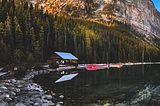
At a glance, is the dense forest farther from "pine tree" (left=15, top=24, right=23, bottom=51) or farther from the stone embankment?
the stone embankment

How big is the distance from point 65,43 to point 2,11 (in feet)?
112

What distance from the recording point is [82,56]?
79688 mm

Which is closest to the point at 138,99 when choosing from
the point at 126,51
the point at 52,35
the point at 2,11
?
the point at 2,11

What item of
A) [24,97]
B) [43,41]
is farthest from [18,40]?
[24,97]

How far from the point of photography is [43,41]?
201 ft

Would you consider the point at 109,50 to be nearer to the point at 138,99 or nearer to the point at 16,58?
the point at 16,58

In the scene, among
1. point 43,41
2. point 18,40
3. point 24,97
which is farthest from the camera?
point 43,41

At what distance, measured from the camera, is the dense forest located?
141 ft

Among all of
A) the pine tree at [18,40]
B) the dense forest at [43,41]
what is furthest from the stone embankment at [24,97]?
the pine tree at [18,40]

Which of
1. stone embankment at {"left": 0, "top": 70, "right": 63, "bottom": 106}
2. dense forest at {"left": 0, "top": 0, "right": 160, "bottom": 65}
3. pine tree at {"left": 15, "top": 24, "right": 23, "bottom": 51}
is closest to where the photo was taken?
stone embankment at {"left": 0, "top": 70, "right": 63, "bottom": 106}

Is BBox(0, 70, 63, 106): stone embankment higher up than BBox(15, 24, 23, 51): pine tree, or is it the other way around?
BBox(15, 24, 23, 51): pine tree

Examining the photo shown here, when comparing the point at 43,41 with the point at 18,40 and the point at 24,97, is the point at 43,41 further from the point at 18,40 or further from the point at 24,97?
the point at 24,97

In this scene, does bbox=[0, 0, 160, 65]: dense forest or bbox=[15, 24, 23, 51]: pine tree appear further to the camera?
bbox=[15, 24, 23, 51]: pine tree

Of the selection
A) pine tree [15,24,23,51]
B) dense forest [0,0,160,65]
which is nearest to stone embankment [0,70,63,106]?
dense forest [0,0,160,65]
